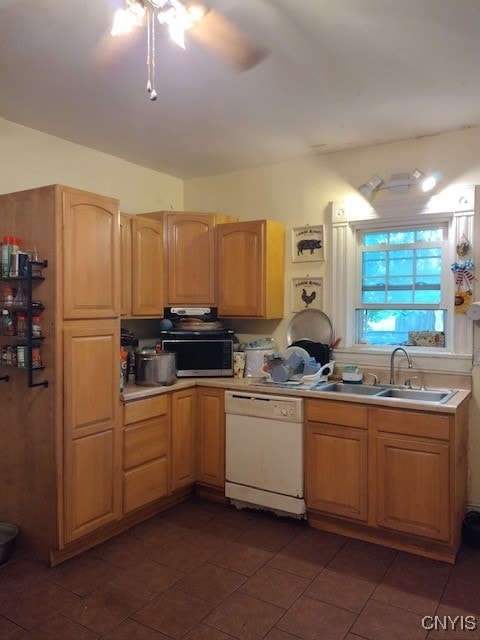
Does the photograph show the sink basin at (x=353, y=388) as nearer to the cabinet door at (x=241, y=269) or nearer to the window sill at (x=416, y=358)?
the window sill at (x=416, y=358)

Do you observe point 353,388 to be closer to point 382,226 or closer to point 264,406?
point 264,406

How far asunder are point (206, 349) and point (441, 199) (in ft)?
6.19

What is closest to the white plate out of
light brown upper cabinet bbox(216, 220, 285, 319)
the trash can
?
light brown upper cabinet bbox(216, 220, 285, 319)

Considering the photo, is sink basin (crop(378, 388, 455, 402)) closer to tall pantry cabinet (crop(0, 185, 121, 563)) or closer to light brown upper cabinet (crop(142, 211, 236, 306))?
light brown upper cabinet (crop(142, 211, 236, 306))

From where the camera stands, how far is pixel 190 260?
3727mm

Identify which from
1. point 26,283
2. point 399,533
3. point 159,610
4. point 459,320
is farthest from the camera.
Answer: point 459,320

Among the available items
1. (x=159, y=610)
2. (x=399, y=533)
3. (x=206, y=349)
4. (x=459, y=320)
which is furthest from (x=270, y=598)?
(x=459, y=320)

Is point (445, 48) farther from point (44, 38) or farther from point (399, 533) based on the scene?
point (399, 533)

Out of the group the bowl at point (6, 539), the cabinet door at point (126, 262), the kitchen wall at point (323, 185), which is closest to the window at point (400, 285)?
the kitchen wall at point (323, 185)

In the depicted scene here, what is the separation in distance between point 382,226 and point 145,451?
2.21 m

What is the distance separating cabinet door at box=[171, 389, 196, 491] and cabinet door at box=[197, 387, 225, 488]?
5 cm

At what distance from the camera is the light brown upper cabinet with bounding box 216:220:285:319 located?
11.8 feet

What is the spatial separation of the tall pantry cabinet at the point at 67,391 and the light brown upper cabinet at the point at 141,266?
1.72ft

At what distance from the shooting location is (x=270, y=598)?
7.60 feet
